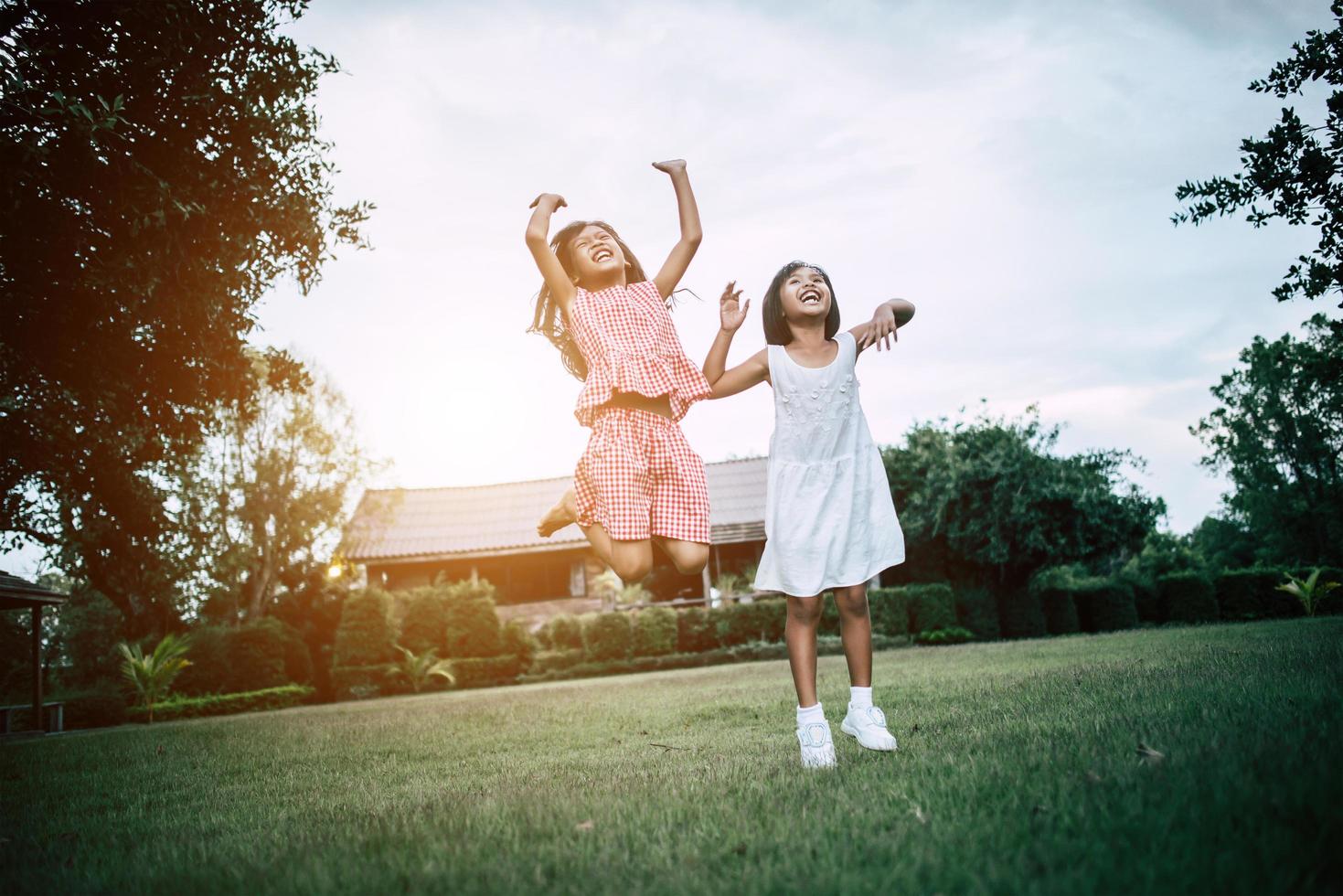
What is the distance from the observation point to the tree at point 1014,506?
21.6 meters

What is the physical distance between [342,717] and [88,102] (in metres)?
7.35

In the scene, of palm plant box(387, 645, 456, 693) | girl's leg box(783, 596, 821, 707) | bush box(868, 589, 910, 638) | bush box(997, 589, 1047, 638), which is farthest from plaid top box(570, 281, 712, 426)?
bush box(997, 589, 1047, 638)

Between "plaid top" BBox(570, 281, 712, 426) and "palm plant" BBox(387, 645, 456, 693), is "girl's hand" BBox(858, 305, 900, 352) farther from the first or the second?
"palm plant" BBox(387, 645, 456, 693)

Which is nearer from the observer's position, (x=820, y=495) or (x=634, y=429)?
(x=820, y=495)

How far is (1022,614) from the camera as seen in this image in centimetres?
2253

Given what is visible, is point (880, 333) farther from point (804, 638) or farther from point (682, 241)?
point (804, 638)

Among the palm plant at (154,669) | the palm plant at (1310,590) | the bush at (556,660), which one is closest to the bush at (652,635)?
the bush at (556,660)

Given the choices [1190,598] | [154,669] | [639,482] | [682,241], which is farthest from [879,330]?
[1190,598]

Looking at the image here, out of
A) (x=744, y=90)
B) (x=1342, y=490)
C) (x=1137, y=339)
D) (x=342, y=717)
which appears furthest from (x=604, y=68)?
(x=1342, y=490)

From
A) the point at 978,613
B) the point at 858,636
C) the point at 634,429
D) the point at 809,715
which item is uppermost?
the point at 634,429

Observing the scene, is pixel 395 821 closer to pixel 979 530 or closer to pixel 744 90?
pixel 744 90

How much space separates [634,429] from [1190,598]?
23.2m

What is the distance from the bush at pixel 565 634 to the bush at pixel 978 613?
975 centimetres

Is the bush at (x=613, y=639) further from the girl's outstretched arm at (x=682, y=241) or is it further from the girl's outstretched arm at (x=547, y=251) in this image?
the girl's outstretched arm at (x=547, y=251)
